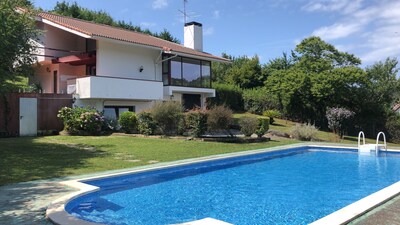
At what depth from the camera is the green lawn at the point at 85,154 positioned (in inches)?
396

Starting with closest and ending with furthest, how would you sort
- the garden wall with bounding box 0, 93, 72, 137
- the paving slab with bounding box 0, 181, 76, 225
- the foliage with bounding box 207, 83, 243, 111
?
1. the paving slab with bounding box 0, 181, 76, 225
2. the garden wall with bounding box 0, 93, 72, 137
3. the foliage with bounding box 207, 83, 243, 111

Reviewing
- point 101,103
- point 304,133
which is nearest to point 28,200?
point 101,103

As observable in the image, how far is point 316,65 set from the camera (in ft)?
118

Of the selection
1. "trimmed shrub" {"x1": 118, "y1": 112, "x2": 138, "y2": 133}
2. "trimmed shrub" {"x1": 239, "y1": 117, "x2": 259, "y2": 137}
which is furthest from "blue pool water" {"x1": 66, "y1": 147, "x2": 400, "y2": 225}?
"trimmed shrub" {"x1": 118, "y1": 112, "x2": 138, "y2": 133}

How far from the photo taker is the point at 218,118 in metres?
18.2

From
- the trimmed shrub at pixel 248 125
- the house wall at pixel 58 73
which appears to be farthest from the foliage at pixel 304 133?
the house wall at pixel 58 73

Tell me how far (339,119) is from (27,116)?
24.1 meters

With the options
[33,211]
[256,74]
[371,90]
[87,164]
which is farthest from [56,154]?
[256,74]

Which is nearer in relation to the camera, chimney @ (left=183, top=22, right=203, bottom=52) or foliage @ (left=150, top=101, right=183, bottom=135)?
foliage @ (left=150, top=101, right=183, bottom=135)

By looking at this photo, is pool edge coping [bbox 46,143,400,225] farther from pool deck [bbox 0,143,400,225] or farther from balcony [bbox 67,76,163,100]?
balcony [bbox 67,76,163,100]

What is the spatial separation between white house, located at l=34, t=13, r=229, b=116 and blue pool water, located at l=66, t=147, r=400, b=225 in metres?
12.0

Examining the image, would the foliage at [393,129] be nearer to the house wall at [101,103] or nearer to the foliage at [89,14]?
the house wall at [101,103]

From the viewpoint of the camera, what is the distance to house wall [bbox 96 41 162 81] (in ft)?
78.1

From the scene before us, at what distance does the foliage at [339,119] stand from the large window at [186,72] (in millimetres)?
10803
